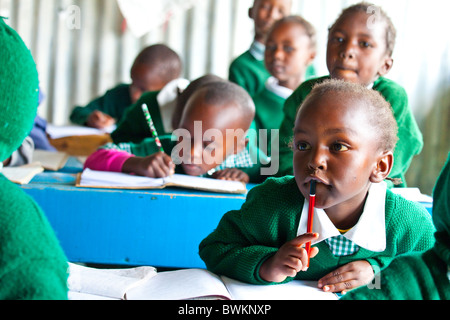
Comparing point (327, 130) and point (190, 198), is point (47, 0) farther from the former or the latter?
point (327, 130)

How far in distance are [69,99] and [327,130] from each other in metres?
2.68

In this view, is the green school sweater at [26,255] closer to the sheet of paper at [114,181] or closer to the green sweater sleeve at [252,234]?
the green sweater sleeve at [252,234]

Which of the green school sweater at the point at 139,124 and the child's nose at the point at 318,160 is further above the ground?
the child's nose at the point at 318,160

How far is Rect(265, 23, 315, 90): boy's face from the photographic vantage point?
240cm

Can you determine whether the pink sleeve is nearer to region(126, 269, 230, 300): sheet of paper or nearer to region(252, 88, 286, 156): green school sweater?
region(252, 88, 286, 156): green school sweater

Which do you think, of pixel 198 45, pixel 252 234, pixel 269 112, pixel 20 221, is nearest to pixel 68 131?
pixel 269 112

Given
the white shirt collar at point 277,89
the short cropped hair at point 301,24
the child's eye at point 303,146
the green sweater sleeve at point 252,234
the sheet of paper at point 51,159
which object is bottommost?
the sheet of paper at point 51,159

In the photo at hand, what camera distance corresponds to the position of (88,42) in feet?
10.9

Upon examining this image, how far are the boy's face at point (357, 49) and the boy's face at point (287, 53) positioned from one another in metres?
0.62

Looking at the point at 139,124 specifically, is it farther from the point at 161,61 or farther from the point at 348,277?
the point at 348,277

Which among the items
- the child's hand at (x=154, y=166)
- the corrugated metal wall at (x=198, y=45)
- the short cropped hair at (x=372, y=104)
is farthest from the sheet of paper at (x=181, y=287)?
the corrugated metal wall at (x=198, y=45)

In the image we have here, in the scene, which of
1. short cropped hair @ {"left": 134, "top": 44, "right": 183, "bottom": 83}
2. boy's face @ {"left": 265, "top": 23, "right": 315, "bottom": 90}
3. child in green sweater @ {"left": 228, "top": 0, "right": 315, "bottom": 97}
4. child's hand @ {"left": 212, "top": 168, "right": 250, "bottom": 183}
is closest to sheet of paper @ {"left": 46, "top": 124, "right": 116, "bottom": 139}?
short cropped hair @ {"left": 134, "top": 44, "right": 183, "bottom": 83}

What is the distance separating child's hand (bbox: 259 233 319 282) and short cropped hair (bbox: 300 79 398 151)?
0.78 ft

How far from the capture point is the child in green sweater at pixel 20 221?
602 millimetres
